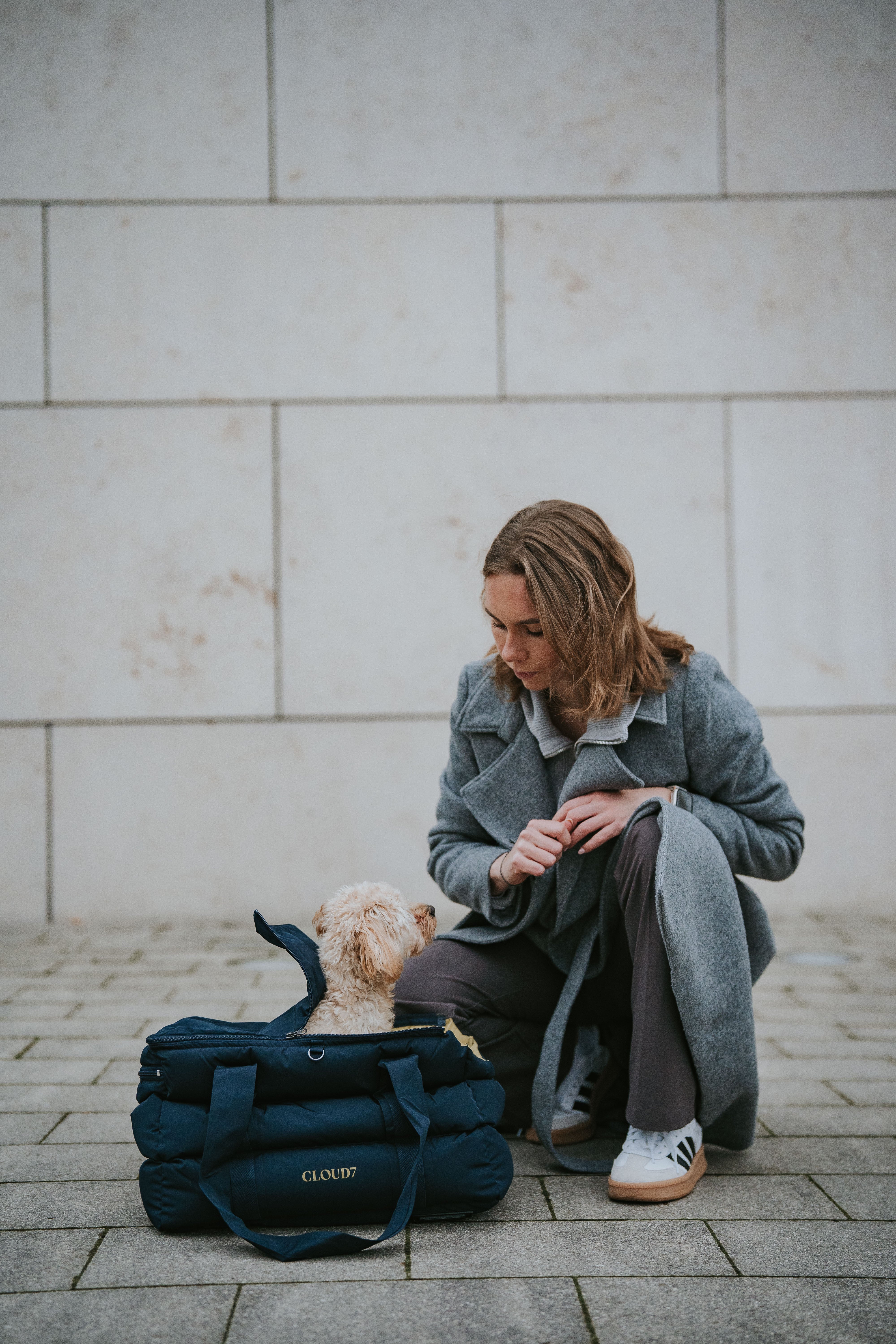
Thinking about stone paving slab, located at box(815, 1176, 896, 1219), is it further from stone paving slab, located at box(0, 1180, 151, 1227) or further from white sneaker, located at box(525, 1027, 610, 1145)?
stone paving slab, located at box(0, 1180, 151, 1227)

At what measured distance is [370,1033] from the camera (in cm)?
224

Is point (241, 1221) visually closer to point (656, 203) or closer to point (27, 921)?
point (27, 921)

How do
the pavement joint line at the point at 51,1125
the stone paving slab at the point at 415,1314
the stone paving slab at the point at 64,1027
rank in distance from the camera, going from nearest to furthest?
the stone paving slab at the point at 415,1314, the pavement joint line at the point at 51,1125, the stone paving slab at the point at 64,1027

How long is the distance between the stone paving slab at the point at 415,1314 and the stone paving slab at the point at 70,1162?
0.78 meters

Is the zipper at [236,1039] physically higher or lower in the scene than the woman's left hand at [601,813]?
lower

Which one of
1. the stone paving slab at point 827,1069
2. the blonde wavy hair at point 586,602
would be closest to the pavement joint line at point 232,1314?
the blonde wavy hair at point 586,602

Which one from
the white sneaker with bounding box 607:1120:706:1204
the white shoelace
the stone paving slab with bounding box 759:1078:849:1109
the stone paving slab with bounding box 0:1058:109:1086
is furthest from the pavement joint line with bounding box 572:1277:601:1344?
the stone paving slab with bounding box 0:1058:109:1086

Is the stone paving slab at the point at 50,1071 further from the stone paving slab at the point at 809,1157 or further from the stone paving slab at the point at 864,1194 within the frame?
the stone paving slab at the point at 864,1194

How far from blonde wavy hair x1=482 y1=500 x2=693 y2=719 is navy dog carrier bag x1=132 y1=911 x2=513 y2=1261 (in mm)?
873

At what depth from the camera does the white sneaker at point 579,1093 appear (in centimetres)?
278

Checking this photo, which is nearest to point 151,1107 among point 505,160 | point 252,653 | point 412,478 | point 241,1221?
point 241,1221

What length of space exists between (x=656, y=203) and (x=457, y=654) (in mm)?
2540

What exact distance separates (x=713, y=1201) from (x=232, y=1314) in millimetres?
1081

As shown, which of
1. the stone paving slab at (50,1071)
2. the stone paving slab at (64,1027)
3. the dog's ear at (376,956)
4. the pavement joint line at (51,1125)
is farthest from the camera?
the stone paving slab at (64,1027)
